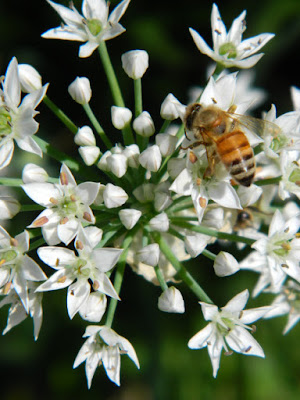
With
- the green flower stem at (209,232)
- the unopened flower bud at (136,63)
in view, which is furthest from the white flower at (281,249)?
the unopened flower bud at (136,63)

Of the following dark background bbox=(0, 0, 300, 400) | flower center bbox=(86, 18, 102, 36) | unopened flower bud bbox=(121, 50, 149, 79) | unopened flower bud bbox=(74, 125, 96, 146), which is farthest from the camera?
dark background bbox=(0, 0, 300, 400)

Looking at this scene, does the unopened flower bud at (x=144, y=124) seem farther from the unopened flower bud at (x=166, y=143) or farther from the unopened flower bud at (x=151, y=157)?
the unopened flower bud at (x=151, y=157)

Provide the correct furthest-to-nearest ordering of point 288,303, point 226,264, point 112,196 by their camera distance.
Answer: point 288,303 → point 226,264 → point 112,196

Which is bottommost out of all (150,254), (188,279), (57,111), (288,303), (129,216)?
(288,303)

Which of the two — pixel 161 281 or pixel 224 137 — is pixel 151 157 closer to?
pixel 224 137

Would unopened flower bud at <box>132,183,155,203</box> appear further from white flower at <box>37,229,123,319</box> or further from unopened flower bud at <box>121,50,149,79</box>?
unopened flower bud at <box>121,50,149,79</box>

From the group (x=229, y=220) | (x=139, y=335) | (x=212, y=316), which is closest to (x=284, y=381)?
(x=139, y=335)

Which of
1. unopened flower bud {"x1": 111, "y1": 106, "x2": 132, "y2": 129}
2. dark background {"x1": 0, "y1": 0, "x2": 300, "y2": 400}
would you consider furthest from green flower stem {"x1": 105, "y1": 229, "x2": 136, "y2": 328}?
dark background {"x1": 0, "y1": 0, "x2": 300, "y2": 400}

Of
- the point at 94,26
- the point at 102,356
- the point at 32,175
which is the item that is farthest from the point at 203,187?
the point at 94,26
